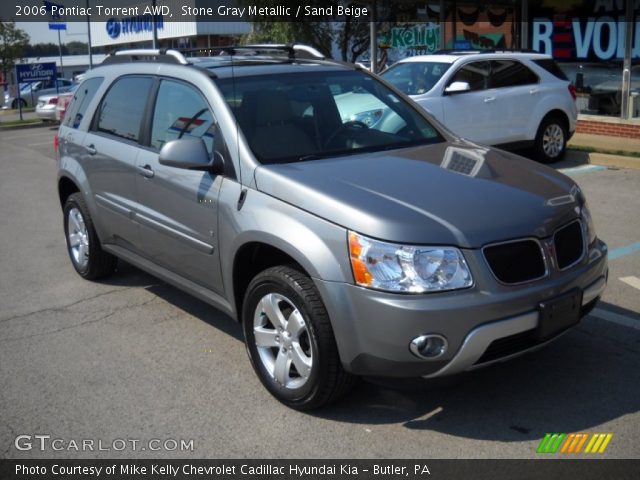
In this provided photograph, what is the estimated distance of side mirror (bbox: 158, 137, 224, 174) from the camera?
4375mm

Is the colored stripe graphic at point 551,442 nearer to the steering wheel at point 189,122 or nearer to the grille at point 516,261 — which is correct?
the grille at point 516,261

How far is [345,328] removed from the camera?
3.62 metres

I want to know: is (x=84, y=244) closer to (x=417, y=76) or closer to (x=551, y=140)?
(x=417, y=76)

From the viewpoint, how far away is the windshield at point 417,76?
10.7 meters

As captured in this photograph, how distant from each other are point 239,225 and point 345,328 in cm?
96

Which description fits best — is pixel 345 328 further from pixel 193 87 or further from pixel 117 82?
pixel 117 82

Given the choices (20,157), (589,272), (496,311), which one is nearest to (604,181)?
(589,272)

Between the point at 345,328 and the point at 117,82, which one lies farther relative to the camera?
the point at 117,82

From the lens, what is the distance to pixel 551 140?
11.3 meters

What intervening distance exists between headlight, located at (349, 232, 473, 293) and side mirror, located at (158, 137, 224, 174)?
1.34 meters

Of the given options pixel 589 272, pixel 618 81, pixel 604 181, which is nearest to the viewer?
pixel 589 272

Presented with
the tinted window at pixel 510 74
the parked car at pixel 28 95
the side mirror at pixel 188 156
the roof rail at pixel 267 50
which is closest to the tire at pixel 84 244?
the roof rail at pixel 267 50

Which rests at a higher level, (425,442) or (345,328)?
(345,328)

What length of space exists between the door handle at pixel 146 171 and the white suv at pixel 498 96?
5.92 meters
